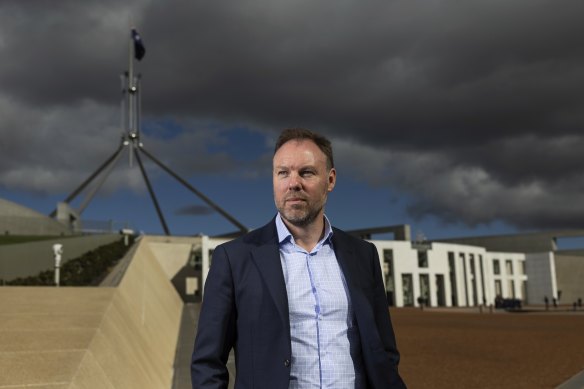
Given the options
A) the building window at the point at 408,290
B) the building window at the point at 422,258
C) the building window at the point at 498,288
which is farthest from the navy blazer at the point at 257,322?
the building window at the point at 498,288

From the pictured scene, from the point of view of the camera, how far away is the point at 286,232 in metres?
2.65

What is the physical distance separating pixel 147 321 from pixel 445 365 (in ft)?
20.4

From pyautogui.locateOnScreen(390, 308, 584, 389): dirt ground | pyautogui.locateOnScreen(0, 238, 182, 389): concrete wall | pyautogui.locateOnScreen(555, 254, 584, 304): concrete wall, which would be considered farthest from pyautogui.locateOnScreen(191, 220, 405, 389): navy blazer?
pyautogui.locateOnScreen(555, 254, 584, 304): concrete wall

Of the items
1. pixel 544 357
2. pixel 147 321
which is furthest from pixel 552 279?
pixel 147 321

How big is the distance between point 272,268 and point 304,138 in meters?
0.59

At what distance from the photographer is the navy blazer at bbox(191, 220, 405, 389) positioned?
2398 mm

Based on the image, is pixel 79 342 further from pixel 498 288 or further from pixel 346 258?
pixel 498 288

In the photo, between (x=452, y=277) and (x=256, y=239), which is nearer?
(x=256, y=239)

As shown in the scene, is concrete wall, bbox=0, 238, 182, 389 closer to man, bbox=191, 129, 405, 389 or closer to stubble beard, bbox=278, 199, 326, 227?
man, bbox=191, 129, 405, 389

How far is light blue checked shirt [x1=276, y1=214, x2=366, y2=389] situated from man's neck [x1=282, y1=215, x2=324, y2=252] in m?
0.03

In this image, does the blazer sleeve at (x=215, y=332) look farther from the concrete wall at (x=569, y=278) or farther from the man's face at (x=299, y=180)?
the concrete wall at (x=569, y=278)

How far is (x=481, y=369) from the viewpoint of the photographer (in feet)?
38.9

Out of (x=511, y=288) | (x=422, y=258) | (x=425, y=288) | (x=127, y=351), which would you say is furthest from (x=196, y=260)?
(x=127, y=351)

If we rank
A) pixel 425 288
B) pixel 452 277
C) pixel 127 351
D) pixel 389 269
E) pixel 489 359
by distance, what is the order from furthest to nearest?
pixel 452 277 < pixel 425 288 < pixel 389 269 < pixel 489 359 < pixel 127 351
